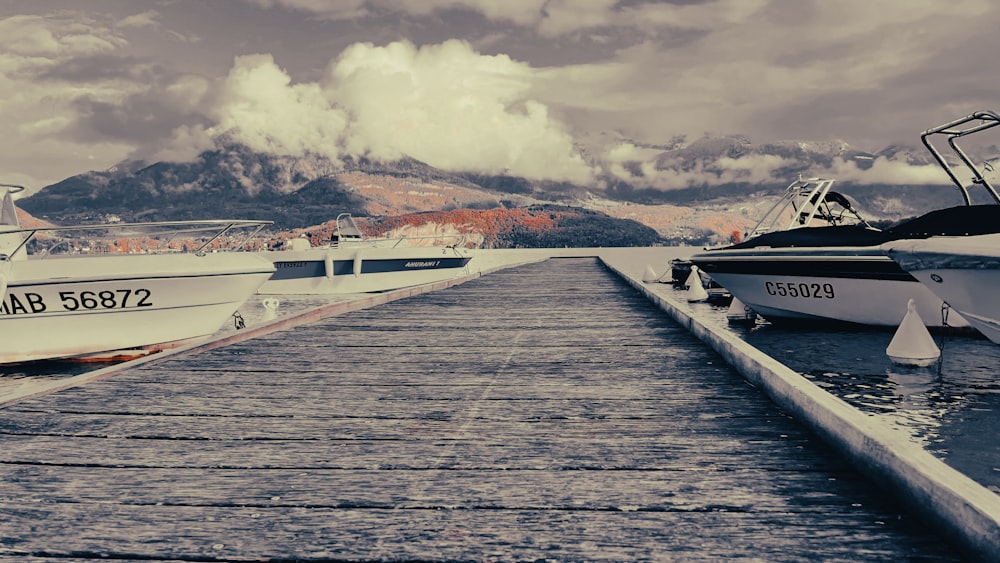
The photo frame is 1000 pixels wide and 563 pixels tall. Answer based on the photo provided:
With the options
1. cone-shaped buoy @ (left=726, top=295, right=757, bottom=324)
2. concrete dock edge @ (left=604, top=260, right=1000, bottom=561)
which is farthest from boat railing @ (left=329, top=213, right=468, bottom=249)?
concrete dock edge @ (left=604, top=260, right=1000, bottom=561)

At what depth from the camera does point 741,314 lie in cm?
1483

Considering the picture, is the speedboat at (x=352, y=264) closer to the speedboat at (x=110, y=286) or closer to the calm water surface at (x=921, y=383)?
the speedboat at (x=110, y=286)

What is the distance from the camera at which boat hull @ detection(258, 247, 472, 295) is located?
26781mm

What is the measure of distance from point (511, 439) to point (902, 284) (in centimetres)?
985

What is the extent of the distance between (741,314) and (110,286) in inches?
463

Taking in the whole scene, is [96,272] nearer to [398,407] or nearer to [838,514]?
[398,407]

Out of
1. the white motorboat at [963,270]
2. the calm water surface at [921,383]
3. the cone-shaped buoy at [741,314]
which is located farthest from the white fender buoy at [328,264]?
the white motorboat at [963,270]

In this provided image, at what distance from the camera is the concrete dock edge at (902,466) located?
194 cm

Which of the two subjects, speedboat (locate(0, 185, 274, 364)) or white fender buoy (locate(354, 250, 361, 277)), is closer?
speedboat (locate(0, 185, 274, 364))

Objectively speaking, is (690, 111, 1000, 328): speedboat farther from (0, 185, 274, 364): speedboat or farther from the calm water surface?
(0, 185, 274, 364): speedboat

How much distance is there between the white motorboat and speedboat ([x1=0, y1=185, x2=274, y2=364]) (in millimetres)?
9274

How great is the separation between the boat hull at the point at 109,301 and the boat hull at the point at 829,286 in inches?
352

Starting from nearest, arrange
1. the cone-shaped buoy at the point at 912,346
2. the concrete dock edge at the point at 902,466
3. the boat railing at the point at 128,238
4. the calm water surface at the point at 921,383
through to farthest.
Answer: the concrete dock edge at the point at 902,466 → the calm water surface at the point at 921,383 → the cone-shaped buoy at the point at 912,346 → the boat railing at the point at 128,238

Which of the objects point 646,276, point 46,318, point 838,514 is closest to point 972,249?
point 838,514
